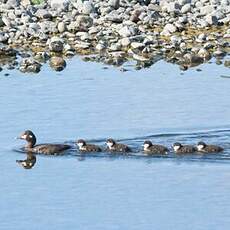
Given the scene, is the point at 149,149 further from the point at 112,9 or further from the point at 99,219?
the point at 112,9

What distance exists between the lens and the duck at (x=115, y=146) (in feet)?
80.2

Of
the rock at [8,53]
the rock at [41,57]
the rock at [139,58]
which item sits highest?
the rock at [8,53]

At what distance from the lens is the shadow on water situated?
2422 cm

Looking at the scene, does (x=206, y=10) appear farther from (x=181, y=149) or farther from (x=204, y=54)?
(x=181, y=149)

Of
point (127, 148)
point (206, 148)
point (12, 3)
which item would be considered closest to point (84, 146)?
point (127, 148)

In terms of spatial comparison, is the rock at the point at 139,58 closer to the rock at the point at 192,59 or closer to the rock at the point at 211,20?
the rock at the point at 192,59

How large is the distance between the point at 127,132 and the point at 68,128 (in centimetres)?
119

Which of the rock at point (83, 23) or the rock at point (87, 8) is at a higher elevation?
the rock at point (87, 8)

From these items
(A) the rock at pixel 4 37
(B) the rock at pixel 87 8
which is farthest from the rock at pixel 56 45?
(B) the rock at pixel 87 8

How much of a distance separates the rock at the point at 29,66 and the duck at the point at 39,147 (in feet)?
21.4

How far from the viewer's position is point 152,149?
80.0 ft

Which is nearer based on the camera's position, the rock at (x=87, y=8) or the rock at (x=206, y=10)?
the rock at (x=206, y=10)

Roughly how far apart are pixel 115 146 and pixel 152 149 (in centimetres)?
67

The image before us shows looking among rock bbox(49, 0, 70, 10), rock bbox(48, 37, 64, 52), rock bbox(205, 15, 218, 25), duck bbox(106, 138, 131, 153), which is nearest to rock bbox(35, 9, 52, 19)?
rock bbox(49, 0, 70, 10)
